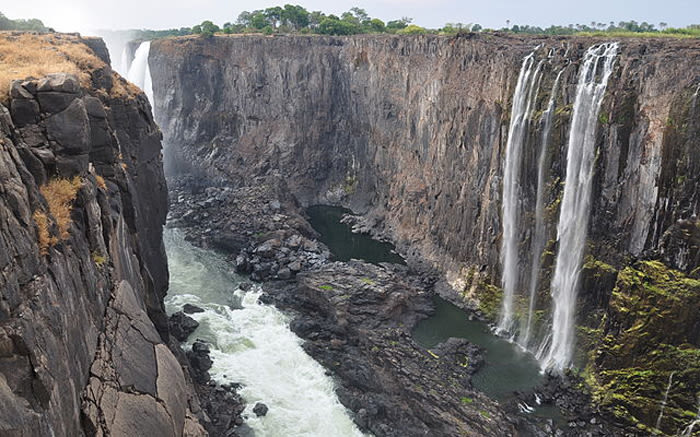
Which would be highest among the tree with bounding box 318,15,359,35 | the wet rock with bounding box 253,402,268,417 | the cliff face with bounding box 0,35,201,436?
the tree with bounding box 318,15,359,35

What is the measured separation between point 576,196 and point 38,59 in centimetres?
2575

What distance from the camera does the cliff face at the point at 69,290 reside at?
10.0 meters

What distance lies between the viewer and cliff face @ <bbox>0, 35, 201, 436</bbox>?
10.0 metres

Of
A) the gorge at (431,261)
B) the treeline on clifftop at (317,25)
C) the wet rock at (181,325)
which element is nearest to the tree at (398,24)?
the treeline on clifftop at (317,25)

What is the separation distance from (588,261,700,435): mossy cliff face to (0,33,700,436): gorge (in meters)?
0.09

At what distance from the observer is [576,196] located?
29281 millimetres

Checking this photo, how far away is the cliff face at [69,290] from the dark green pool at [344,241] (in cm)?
2560

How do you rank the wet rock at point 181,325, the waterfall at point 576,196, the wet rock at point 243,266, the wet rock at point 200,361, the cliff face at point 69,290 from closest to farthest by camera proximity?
the cliff face at point 69,290 → the wet rock at point 200,361 → the waterfall at point 576,196 → the wet rock at point 181,325 → the wet rock at point 243,266

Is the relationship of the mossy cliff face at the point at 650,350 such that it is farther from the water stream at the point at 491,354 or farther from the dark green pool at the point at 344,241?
the dark green pool at the point at 344,241

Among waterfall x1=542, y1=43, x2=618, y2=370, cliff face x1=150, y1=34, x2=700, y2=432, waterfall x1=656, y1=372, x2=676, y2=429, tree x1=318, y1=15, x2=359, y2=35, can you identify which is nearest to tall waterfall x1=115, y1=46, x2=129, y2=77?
cliff face x1=150, y1=34, x2=700, y2=432

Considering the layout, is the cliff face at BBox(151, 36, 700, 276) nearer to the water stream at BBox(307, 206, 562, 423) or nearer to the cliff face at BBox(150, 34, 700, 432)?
the cliff face at BBox(150, 34, 700, 432)

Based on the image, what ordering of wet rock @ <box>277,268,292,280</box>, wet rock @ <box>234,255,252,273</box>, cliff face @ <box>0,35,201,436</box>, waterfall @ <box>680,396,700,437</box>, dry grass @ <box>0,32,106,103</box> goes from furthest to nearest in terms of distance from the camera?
1. wet rock @ <box>234,255,252,273</box>
2. wet rock @ <box>277,268,292,280</box>
3. waterfall @ <box>680,396,700,437</box>
4. dry grass @ <box>0,32,106,103</box>
5. cliff face @ <box>0,35,201,436</box>

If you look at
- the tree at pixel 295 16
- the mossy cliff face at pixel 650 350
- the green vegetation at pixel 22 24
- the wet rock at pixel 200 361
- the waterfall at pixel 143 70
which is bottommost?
the wet rock at pixel 200 361

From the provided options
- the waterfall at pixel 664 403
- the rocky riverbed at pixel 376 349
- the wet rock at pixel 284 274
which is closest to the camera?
the waterfall at pixel 664 403
